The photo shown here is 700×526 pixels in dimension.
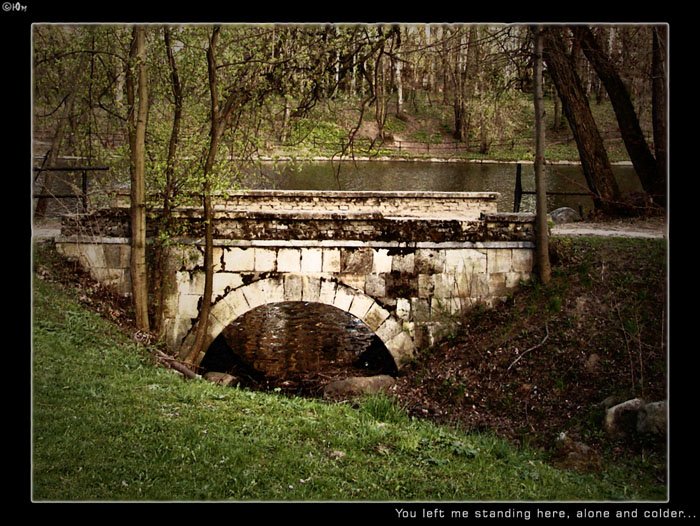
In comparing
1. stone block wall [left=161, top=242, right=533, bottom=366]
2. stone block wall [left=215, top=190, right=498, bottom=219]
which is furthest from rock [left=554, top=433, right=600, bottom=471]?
stone block wall [left=215, top=190, right=498, bottom=219]

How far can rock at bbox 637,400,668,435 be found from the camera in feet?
24.6

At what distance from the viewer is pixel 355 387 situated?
34.1ft

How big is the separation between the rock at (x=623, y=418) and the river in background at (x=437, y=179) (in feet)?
25.6

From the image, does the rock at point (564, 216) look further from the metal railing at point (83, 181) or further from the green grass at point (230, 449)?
the metal railing at point (83, 181)

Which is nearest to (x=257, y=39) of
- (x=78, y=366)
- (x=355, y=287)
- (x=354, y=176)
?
(x=355, y=287)

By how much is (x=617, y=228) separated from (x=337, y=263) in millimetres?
4687

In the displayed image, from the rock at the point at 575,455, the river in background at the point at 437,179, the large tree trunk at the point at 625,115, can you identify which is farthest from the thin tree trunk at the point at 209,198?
the river in background at the point at 437,179

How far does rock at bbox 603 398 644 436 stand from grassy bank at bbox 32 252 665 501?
2.48ft

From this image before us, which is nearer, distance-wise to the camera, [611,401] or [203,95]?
[611,401]

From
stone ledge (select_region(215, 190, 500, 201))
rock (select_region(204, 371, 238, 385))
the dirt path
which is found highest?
stone ledge (select_region(215, 190, 500, 201))

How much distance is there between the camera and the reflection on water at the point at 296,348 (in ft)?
39.2

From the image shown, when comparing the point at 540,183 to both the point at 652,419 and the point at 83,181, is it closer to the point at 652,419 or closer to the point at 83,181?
the point at 652,419

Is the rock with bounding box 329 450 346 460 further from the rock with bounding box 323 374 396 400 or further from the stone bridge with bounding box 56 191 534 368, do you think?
the stone bridge with bounding box 56 191 534 368

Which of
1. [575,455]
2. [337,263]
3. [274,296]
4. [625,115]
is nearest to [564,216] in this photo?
[625,115]
